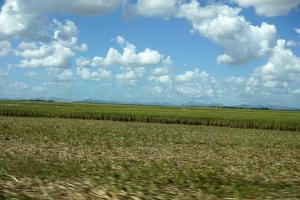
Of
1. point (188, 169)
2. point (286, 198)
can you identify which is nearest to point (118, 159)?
point (188, 169)

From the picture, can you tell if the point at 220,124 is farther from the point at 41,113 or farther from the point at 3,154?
the point at 3,154

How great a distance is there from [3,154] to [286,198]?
12.0m

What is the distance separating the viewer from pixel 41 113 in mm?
75000

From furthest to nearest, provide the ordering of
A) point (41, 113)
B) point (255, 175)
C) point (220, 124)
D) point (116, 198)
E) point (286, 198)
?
point (41, 113), point (220, 124), point (255, 175), point (286, 198), point (116, 198)

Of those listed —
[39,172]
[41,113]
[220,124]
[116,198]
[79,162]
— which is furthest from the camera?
[41,113]

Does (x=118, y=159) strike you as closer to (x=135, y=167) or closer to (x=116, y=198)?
(x=135, y=167)

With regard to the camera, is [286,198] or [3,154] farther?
[3,154]

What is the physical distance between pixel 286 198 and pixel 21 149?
13510mm

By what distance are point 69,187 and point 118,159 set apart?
748 cm

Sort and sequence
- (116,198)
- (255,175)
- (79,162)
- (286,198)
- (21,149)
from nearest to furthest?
(116,198) < (286,198) < (255,175) < (79,162) < (21,149)

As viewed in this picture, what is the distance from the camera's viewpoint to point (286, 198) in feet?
34.7

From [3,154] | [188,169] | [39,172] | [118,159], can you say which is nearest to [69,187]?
[39,172]

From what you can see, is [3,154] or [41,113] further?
[41,113]

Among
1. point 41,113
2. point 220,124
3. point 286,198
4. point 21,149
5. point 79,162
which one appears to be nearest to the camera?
point 286,198
